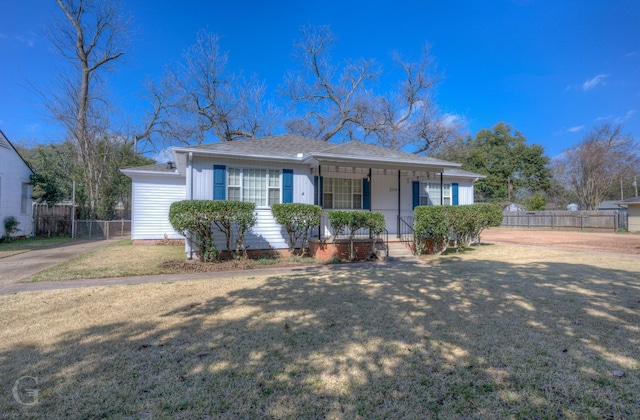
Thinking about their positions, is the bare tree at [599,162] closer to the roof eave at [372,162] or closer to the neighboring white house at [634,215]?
the neighboring white house at [634,215]

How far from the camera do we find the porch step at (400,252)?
9.69 metres

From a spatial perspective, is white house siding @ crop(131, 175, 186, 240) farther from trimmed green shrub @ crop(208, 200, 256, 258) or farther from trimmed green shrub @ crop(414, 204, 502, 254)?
trimmed green shrub @ crop(414, 204, 502, 254)

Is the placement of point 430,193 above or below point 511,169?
below

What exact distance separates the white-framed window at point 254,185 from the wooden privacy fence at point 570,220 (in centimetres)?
2287

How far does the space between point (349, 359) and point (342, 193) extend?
889cm

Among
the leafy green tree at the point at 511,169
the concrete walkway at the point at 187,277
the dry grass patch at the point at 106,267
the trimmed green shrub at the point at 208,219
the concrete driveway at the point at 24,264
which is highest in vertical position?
the leafy green tree at the point at 511,169

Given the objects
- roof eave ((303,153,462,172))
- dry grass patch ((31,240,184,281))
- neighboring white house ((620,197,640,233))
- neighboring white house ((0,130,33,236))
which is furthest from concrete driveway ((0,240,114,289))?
neighboring white house ((620,197,640,233))

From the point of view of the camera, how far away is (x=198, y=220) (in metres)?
7.97

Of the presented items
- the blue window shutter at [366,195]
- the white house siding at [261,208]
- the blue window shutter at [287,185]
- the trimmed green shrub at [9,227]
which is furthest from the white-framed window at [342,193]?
the trimmed green shrub at [9,227]

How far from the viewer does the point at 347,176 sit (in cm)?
1151

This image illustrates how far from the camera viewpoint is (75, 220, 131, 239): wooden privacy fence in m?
17.2

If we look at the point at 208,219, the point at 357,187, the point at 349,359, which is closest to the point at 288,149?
the point at 357,187

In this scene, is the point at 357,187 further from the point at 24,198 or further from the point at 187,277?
the point at 24,198

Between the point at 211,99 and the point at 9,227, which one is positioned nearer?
the point at 9,227
